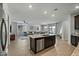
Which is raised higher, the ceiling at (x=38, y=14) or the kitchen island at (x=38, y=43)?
the ceiling at (x=38, y=14)

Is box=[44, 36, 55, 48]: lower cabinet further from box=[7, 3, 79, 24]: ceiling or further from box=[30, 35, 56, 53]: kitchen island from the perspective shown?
box=[7, 3, 79, 24]: ceiling

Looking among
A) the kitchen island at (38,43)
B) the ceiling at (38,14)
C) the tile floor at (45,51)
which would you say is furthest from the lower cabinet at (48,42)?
the ceiling at (38,14)

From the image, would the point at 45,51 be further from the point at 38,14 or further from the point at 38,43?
the point at 38,14

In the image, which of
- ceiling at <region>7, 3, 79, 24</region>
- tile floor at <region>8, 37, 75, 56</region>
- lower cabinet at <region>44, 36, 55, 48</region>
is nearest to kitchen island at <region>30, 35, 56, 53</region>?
lower cabinet at <region>44, 36, 55, 48</region>

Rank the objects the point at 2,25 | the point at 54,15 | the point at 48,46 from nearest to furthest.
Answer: the point at 2,25 → the point at 54,15 → the point at 48,46

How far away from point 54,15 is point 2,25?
1.41 meters

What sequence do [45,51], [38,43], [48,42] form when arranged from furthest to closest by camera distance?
[48,42] → [38,43] → [45,51]

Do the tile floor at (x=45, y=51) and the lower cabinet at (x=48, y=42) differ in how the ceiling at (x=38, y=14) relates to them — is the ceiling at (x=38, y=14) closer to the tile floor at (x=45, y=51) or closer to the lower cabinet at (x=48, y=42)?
the tile floor at (x=45, y=51)

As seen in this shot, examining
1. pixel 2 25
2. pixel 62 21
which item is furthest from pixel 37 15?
pixel 2 25

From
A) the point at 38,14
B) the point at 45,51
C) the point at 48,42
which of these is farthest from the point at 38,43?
the point at 38,14

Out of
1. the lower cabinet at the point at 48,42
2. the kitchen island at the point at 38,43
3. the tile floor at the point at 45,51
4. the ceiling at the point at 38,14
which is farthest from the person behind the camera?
the lower cabinet at the point at 48,42

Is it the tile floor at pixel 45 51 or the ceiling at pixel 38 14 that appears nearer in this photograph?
the ceiling at pixel 38 14

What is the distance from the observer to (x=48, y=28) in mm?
2961

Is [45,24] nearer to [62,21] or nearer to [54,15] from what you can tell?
[54,15]
